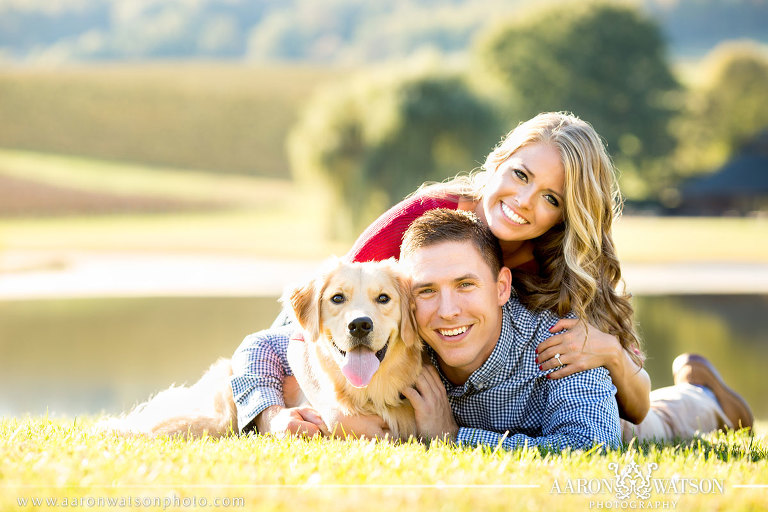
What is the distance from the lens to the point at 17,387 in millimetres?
9812

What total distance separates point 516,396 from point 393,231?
1.15 metres

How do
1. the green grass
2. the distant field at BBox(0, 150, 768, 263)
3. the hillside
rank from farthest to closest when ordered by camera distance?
the hillside, the distant field at BBox(0, 150, 768, 263), the green grass

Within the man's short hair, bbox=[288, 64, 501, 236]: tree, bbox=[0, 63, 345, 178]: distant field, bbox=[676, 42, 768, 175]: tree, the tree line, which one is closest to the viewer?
the man's short hair

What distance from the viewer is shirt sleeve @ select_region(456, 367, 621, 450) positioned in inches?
154

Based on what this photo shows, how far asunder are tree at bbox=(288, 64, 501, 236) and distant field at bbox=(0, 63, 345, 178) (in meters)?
27.9

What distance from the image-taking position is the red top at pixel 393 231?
15.1 feet

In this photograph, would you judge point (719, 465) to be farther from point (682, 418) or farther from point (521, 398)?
point (682, 418)

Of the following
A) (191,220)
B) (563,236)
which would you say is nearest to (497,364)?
(563,236)

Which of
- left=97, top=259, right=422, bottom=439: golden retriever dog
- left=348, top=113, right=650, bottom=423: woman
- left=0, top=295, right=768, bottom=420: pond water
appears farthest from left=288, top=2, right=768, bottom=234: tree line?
left=97, top=259, right=422, bottom=439: golden retriever dog

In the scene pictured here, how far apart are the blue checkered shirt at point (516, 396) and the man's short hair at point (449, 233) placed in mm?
356

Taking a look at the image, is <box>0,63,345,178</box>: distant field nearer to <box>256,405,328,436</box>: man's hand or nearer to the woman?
the woman

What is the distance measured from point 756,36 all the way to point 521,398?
113 m

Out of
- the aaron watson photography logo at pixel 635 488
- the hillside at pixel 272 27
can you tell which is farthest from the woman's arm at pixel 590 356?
the hillside at pixel 272 27

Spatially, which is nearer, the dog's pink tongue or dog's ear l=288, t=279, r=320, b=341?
the dog's pink tongue
